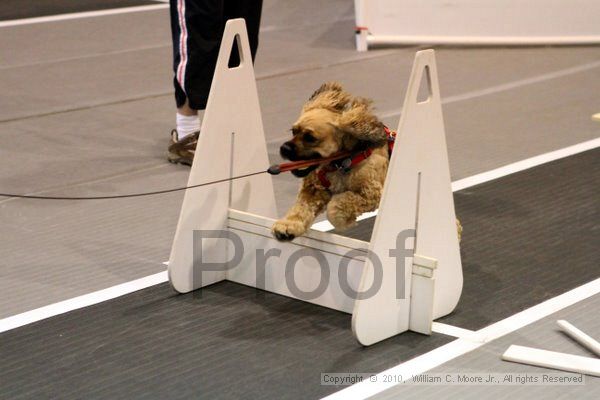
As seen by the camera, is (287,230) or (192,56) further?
(192,56)

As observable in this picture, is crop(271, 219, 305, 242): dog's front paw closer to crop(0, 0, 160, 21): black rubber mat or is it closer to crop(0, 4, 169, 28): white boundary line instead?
crop(0, 4, 169, 28): white boundary line

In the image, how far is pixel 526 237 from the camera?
337cm

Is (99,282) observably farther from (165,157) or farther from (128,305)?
(165,157)

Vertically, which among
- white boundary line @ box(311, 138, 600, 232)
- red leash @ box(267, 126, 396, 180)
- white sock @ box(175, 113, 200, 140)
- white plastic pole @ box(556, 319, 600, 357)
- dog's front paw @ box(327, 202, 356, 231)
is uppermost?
red leash @ box(267, 126, 396, 180)

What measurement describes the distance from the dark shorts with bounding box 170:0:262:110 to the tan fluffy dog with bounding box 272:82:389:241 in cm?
139

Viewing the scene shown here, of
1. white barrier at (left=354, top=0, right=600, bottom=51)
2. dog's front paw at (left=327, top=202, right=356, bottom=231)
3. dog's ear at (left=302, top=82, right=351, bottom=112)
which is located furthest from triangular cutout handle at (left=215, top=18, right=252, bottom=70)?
white barrier at (left=354, top=0, right=600, bottom=51)

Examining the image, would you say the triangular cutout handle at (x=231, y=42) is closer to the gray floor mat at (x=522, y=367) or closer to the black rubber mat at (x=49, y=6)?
the gray floor mat at (x=522, y=367)

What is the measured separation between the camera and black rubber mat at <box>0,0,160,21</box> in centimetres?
727

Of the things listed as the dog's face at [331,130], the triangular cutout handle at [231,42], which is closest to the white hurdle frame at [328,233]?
the triangular cutout handle at [231,42]

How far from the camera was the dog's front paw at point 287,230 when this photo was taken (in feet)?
8.81

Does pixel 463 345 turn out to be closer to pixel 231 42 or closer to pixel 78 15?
pixel 231 42

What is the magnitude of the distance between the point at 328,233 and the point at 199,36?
1544 mm

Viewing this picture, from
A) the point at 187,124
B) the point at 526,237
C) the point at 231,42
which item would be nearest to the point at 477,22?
the point at 187,124

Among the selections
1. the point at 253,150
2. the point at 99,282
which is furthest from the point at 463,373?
the point at 99,282
